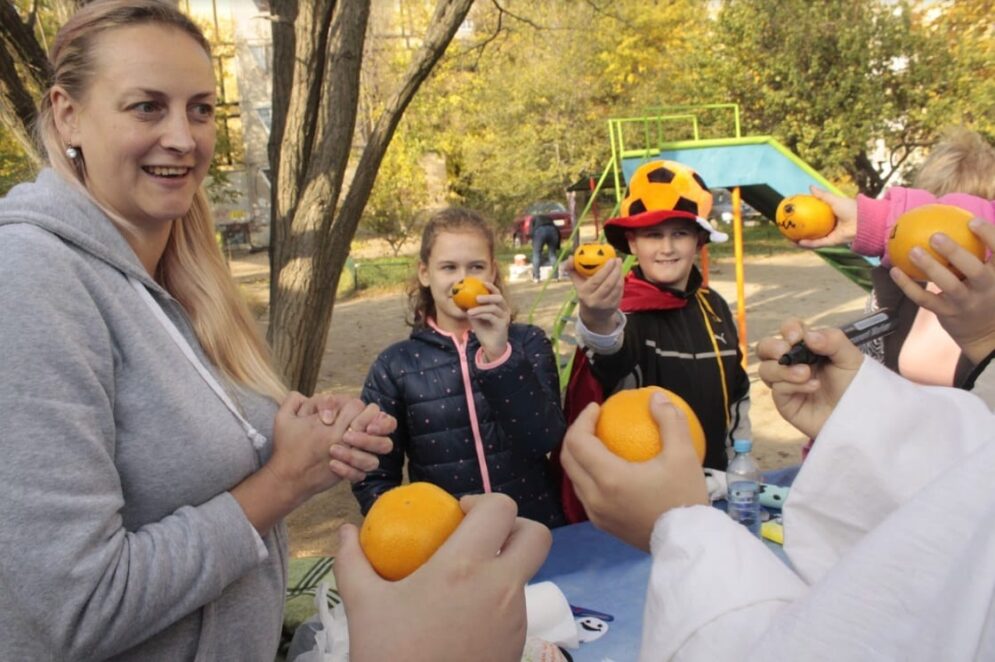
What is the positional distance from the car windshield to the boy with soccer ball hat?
1994cm

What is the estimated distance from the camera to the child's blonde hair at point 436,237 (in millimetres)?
3049

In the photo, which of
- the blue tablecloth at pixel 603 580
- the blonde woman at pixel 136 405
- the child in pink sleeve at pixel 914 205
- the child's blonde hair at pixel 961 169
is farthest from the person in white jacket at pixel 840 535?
the child's blonde hair at pixel 961 169

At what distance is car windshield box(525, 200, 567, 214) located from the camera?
23.6 meters

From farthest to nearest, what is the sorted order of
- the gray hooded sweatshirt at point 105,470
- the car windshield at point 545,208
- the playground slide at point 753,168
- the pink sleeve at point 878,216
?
1. the car windshield at point 545,208
2. the playground slide at point 753,168
3. the pink sleeve at point 878,216
4. the gray hooded sweatshirt at point 105,470

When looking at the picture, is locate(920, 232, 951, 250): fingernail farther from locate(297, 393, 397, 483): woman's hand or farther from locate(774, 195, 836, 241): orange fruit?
locate(297, 393, 397, 483): woman's hand

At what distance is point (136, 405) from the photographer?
136cm

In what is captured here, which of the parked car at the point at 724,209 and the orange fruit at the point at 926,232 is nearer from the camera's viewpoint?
the orange fruit at the point at 926,232

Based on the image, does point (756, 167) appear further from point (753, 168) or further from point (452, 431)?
point (452, 431)

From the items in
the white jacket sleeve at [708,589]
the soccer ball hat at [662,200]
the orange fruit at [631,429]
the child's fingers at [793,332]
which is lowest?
the white jacket sleeve at [708,589]

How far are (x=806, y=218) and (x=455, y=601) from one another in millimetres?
1865

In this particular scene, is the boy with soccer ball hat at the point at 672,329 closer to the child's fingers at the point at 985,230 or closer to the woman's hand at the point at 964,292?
the woman's hand at the point at 964,292

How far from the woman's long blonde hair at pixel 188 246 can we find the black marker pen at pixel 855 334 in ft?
3.73

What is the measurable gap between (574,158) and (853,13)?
8804 mm

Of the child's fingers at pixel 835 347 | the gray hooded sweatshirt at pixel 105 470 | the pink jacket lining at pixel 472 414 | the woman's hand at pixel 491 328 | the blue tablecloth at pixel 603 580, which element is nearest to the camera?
the gray hooded sweatshirt at pixel 105 470
